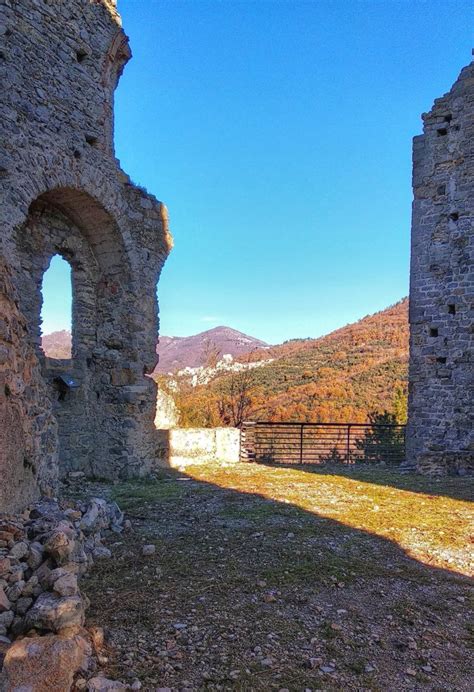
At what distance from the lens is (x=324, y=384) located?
27625mm

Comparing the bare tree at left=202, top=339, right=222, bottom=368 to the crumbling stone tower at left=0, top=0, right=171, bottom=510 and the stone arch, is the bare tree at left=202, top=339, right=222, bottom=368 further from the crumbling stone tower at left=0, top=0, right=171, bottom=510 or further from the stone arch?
the stone arch

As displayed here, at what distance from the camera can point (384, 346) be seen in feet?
114

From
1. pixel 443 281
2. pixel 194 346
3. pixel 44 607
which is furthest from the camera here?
pixel 194 346

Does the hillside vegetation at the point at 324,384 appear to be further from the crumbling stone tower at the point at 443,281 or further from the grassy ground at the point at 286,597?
the grassy ground at the point at 286,597

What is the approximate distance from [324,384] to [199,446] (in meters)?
16.9

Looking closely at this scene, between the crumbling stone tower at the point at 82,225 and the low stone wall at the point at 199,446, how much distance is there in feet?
5.56

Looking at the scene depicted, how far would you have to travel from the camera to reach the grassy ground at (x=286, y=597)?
2838 mm

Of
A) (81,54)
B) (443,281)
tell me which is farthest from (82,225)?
(443,281)

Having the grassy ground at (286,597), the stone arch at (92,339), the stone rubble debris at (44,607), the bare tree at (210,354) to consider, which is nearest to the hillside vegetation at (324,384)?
the bare tree at (210,354)

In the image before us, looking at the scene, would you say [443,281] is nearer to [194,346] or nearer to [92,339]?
[92,339]

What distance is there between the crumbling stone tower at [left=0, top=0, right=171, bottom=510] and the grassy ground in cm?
202

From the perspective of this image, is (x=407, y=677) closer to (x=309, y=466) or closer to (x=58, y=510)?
(x=58, y=510)

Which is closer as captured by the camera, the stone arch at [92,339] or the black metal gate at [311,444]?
the stone arch at [92,339]

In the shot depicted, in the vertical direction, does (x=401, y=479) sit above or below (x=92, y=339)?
below
